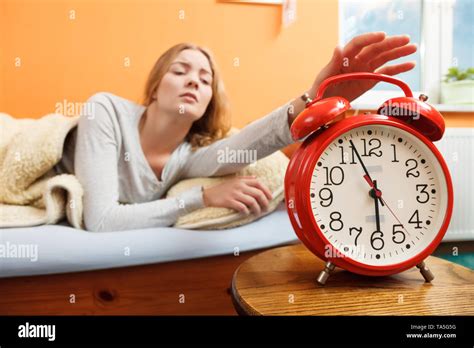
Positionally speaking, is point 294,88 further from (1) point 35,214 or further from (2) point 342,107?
(1) point 35,214

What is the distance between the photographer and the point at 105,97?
753 mm

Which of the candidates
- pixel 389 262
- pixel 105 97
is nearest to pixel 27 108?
pixel 105 97

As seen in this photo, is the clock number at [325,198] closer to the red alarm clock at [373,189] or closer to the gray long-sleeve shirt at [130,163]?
the red alarm clock at [373,189]

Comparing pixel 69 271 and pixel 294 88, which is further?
pixel 294 88

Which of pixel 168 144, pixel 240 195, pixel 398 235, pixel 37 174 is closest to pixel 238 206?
pixel 240 195

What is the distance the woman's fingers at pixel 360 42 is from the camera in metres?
0.57

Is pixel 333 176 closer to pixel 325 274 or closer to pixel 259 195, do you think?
pixel 325 274

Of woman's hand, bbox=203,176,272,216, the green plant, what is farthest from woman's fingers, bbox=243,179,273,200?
the green plant

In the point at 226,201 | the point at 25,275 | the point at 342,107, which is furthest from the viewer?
the point at 226,201

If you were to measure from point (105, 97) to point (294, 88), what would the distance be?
0.38m

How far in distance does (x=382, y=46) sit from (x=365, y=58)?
31 millimetres

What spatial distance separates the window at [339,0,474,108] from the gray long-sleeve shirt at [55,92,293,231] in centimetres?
32

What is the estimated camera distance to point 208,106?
30.9 inches
